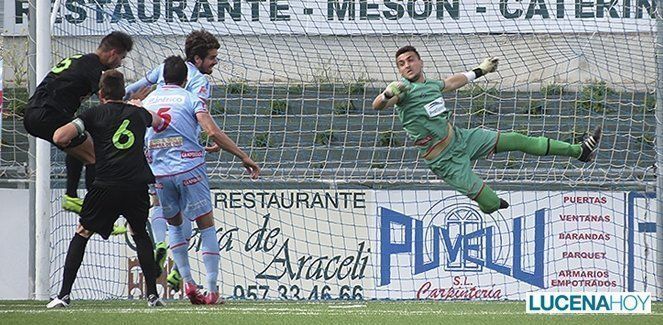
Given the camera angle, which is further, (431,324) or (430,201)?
(430,201)

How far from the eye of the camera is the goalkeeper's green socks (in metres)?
9.27

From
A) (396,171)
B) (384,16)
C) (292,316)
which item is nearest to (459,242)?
(396,171)

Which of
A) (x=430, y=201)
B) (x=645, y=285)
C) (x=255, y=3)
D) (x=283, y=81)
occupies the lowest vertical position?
(x=645, y=285)

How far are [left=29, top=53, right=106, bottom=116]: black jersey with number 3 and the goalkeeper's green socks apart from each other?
3.00 metres

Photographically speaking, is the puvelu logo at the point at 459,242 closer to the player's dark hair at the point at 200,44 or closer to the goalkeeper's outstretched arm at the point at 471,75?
the goalkeeper's outstretched arm at the point at 471,75

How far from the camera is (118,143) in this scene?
8.23 m

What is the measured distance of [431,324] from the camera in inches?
274

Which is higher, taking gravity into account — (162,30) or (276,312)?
(162,30)

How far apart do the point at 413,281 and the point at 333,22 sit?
2.70 m

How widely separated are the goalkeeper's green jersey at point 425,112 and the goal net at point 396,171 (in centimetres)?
209

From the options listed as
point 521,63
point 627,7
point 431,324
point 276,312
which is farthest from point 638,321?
point 521,63

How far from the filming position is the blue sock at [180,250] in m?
9.18

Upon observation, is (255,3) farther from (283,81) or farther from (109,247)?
(109,247)

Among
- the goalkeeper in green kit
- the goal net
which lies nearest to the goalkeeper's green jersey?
the goalkeeper in green kit
